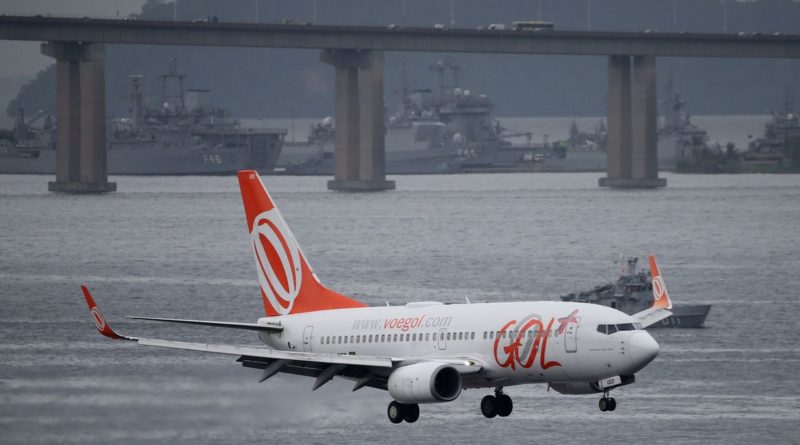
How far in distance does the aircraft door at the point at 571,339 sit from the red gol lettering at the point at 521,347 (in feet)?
1.25

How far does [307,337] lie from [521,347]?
11.5 m

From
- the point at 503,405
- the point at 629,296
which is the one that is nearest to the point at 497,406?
the point at 503,405

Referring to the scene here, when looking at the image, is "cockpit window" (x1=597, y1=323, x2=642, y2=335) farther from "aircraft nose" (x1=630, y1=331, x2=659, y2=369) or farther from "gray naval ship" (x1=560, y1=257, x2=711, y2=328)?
"gray naval ship" (x1=560, y1=257, x2=711, y2=328)

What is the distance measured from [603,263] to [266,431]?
10062cm

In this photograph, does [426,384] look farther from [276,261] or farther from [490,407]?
[276,261]

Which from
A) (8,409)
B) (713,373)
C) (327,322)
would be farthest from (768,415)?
(8,409)

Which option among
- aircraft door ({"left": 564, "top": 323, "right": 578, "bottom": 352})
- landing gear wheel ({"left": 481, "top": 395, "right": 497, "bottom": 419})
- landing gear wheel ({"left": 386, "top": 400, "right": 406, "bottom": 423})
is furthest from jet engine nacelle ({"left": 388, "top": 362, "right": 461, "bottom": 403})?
aircraft door ({"left": 564, "top": 323, "right": 578, "bottom": 352})

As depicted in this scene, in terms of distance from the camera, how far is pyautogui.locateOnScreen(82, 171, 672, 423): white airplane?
56.0 metres

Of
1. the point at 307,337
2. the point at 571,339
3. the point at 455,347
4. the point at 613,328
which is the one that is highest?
the point at 613,328

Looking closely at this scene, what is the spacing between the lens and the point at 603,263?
17900 centimetres

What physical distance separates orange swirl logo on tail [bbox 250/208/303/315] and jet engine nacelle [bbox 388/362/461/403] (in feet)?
39.2

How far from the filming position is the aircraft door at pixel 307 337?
65875mm

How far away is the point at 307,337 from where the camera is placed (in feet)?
217

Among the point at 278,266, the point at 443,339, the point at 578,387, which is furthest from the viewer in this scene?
the point at 278,266
